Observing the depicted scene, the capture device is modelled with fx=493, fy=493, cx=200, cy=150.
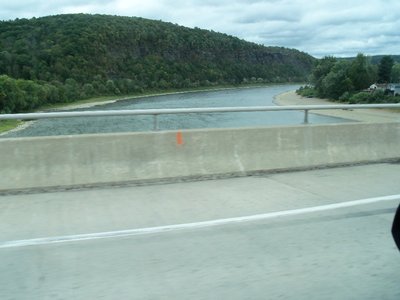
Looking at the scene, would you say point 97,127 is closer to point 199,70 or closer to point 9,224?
point 9,224

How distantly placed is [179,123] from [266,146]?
6.07 feet

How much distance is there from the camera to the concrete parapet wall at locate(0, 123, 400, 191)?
7004 millimetres

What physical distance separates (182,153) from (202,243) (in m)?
3.09

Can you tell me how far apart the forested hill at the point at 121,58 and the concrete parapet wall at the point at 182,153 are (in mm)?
20445

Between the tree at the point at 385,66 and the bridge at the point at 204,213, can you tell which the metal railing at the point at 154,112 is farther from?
the tree at the point at 385,66

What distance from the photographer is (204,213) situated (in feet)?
19.5

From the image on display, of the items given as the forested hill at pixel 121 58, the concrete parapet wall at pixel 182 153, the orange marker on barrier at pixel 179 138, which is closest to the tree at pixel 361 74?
the concrete parapet wall at pixel 182 153

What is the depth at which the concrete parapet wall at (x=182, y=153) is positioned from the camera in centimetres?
700

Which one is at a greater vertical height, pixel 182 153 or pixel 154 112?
pixel 154 112

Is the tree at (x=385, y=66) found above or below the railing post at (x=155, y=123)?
above

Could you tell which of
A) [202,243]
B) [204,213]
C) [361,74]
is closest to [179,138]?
[204,213]

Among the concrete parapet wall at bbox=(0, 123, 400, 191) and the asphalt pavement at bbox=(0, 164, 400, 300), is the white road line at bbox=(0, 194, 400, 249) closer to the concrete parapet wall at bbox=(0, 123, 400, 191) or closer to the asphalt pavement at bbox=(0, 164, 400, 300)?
the asphalt pavement at bbox=(0, 164, 400, 300)

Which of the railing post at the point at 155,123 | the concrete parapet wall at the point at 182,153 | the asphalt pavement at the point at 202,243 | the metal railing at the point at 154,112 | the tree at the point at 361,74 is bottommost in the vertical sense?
the asphalt pavement at the point at 202,243

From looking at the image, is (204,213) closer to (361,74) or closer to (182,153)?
(182,153)
